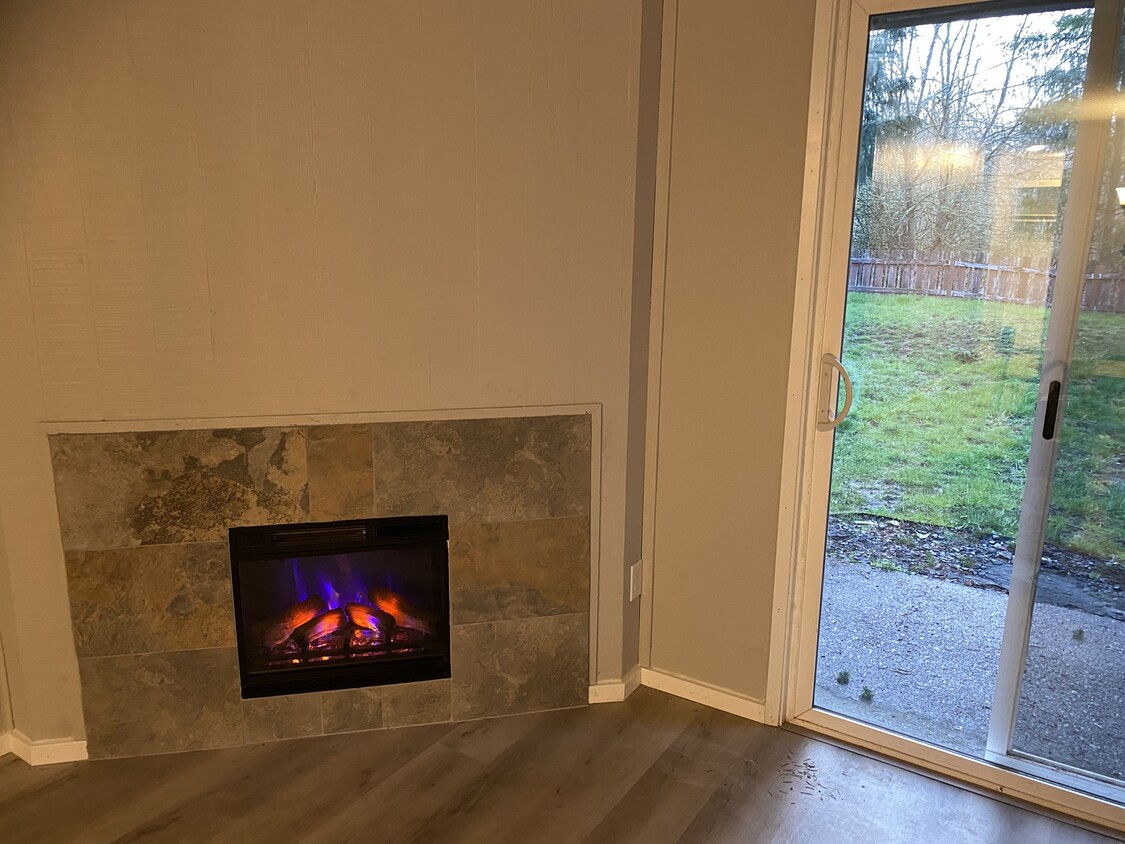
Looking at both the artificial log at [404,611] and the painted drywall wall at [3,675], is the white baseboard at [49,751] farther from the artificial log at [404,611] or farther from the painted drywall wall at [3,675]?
the artificial log at [404,611]

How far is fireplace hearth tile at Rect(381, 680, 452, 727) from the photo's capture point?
2561 mm

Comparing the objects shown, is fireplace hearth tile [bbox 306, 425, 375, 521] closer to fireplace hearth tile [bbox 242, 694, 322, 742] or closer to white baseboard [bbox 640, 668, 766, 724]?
fireplace hearth tile [bbox 242, 694, 322, 742]

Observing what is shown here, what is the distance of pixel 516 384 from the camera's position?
8.13ft

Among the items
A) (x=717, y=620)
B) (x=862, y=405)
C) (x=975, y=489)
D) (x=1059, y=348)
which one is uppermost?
(x=1059, y=348)

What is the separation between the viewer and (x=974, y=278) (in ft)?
7.22

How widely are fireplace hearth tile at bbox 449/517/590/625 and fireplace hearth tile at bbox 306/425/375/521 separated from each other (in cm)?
31

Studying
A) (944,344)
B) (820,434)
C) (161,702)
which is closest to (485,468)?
(820,434)

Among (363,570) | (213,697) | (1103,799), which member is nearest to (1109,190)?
(1103,799)

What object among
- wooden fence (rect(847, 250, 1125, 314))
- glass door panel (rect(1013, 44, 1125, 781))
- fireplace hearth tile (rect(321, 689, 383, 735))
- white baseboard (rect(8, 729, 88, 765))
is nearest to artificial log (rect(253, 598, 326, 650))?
fireplace hearth tile (rect(321, 689, 383, 735))

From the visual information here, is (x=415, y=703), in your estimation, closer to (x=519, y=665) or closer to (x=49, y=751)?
(x=519, y=665)

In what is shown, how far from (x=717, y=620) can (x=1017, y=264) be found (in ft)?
4.52

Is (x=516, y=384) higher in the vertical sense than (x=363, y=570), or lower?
higher

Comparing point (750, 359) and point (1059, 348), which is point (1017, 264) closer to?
point (1059, 348)

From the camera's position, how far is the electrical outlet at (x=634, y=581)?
273 centimetres
